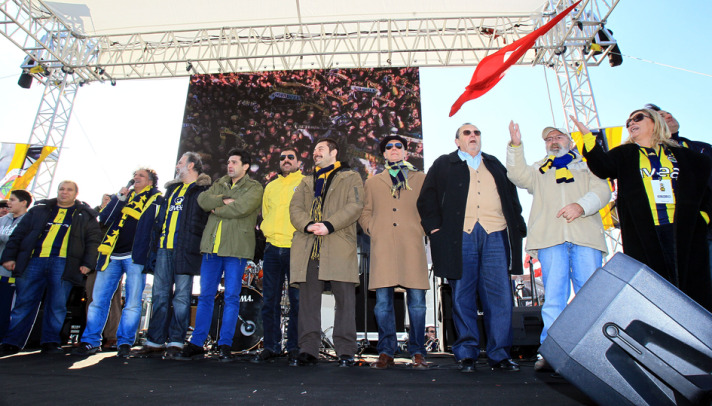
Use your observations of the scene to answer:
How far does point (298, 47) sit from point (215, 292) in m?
7.17

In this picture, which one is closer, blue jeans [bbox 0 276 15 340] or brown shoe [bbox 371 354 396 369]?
brown shoe [bbox 371 354 396 369]

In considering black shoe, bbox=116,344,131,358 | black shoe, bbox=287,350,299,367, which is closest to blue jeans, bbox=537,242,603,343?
black shoe, bbox=287,350,299,367

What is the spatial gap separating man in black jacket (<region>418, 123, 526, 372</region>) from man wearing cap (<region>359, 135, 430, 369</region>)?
9.2 inches

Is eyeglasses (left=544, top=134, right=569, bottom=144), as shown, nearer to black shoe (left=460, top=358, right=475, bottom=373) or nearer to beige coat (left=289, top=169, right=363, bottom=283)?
beige coat (left=289, top=169, right=363, bottom=283)

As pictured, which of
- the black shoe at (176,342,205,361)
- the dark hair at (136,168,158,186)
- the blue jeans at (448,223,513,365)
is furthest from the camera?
the dark hair at (136,168,158,186)

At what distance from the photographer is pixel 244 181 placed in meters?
3.97

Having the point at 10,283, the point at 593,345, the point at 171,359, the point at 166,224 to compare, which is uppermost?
the point at 166,224

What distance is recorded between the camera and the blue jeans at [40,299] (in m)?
4.05

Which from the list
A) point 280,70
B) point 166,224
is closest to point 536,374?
point 166,224

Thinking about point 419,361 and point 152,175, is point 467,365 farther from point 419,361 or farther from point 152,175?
point 152,175

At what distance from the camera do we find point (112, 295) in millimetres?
4004

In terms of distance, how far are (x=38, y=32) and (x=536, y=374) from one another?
10.1 meters

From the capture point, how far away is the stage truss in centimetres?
783

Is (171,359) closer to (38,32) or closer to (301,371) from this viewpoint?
(301,371)
